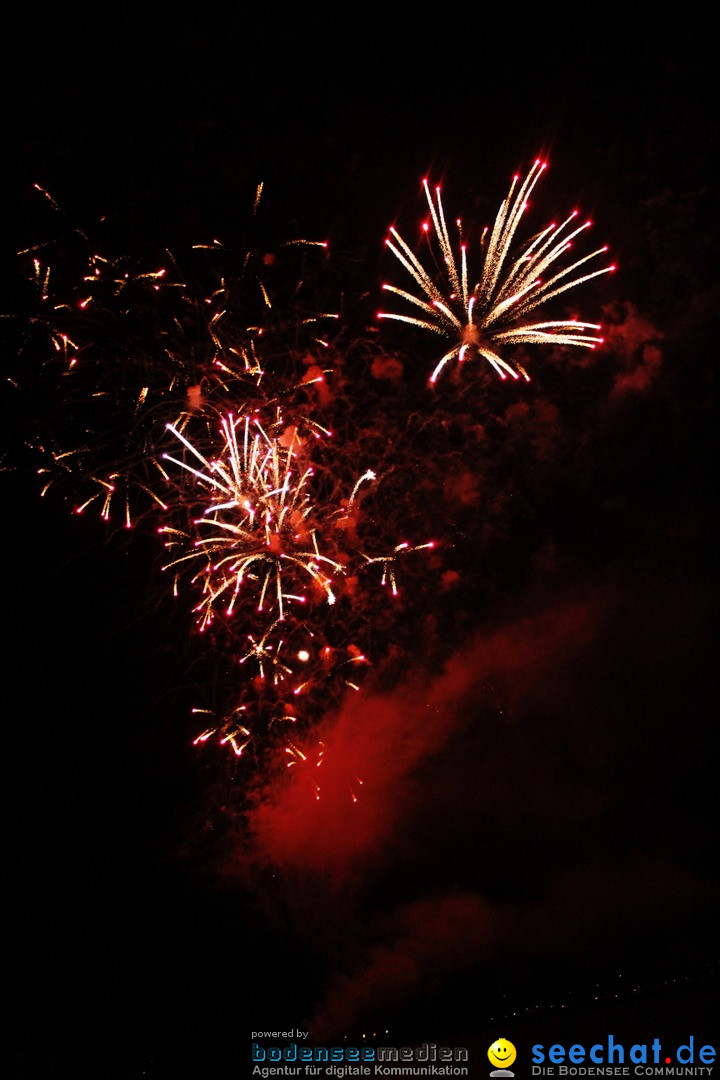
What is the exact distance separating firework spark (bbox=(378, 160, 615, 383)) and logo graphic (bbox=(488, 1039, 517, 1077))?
347cm

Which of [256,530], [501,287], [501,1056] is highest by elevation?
[501,287]

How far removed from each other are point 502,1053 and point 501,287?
388cm

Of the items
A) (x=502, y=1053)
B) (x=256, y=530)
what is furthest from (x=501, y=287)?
(x=502, y=1053)

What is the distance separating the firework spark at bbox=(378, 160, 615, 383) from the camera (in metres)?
2.94

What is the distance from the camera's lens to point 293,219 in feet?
10.4

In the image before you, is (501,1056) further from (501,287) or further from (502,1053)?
(501,287)

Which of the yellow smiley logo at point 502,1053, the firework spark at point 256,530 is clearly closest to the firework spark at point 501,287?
the firework spark at point 256,530

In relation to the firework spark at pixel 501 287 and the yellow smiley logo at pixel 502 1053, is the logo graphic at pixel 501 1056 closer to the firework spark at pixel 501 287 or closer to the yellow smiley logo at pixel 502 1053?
the yellow smiley logo at pixel 502 1053

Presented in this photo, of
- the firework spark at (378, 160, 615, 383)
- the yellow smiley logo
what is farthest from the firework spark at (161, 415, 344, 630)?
the yellow smiley logo

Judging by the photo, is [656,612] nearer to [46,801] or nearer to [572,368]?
[572,368]

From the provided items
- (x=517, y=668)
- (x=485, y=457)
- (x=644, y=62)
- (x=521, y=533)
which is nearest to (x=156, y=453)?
(x=485, y=457)

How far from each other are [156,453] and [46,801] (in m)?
2.05

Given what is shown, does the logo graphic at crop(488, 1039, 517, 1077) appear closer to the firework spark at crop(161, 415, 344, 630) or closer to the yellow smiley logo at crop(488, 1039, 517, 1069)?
the yellow smiley logo at crop(488, 1039, 517, 1069)

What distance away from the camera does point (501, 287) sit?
2.95 metres
